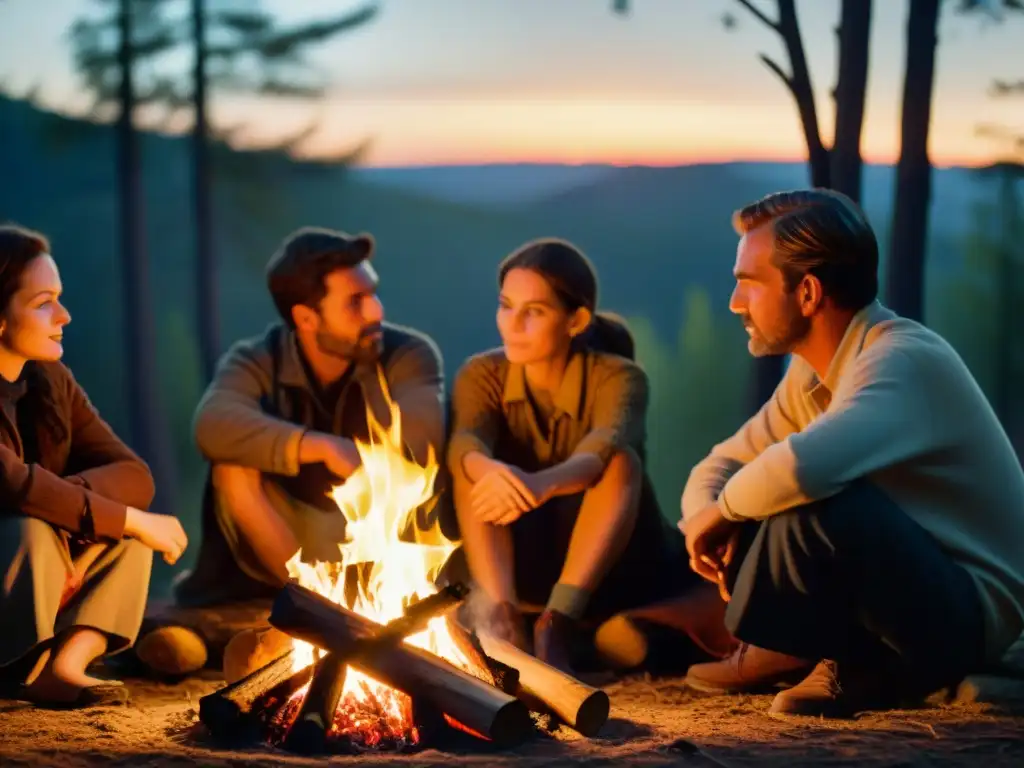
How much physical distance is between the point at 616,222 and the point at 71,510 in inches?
219

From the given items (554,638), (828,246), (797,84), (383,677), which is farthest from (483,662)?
(797,84)

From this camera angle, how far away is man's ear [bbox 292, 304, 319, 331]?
5438 mm

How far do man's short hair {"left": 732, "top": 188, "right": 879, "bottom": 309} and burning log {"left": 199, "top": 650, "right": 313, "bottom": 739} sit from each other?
6.33ft

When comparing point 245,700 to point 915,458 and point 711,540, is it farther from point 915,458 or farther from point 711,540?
point 915,458

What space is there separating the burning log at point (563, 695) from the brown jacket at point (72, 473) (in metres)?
1.46

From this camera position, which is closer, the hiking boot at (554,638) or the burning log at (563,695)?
the burning log at (563,695)

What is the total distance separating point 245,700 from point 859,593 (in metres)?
1.79

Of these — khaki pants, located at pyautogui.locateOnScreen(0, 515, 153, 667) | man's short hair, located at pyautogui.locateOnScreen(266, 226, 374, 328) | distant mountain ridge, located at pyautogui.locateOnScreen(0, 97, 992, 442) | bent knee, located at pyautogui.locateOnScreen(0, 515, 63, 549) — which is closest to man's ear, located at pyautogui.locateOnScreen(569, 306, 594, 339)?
man's short hair, located at pyautogui.locateOnScreen(266, 226, 374, 328)

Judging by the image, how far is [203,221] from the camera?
30.0ft

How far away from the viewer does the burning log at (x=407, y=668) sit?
3.73 meters

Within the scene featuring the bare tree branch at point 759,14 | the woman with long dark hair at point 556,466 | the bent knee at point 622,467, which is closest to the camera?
the woman with long dark hair at point 556,466

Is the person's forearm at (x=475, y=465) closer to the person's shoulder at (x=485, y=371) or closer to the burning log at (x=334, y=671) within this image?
the person's shoulder at (x=485, y=371)

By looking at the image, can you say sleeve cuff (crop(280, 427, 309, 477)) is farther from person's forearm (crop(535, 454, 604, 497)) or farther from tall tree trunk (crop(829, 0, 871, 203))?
tall tree trunk (crop(829, 0, 871, 203))

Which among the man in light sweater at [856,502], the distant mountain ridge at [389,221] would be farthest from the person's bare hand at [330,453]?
the distant mountain ridge at [389,221]
